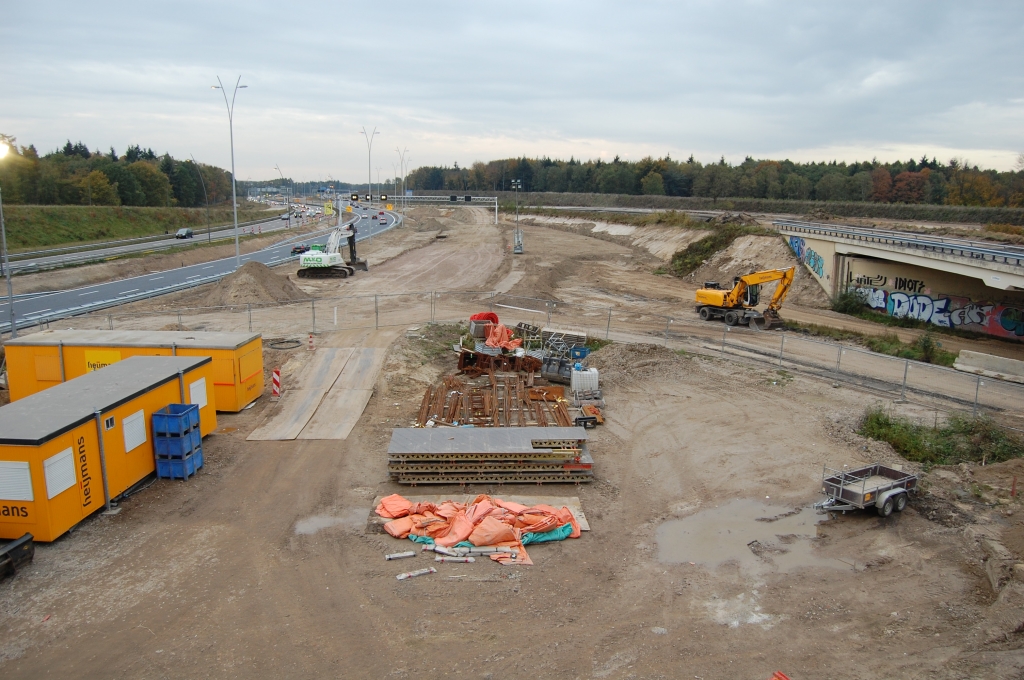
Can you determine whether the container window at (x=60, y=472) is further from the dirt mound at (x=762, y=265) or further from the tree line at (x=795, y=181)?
the tree line at (x=795, y=181)

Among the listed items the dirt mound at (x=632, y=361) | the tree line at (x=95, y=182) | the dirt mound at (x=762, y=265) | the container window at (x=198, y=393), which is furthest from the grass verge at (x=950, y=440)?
the tree line at (x=95, y=182)

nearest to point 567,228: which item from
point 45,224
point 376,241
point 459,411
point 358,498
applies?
point 376,241

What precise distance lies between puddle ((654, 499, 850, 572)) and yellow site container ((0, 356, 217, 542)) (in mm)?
11452

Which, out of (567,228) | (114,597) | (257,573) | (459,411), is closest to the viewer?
(114,597)

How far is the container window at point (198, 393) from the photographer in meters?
17.4

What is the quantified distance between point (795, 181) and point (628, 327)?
286ft

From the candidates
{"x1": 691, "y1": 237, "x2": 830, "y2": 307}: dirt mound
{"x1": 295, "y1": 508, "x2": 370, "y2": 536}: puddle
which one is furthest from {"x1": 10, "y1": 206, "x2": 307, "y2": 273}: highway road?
{"x1": 691, "y1": 237, "x2": 830, "y2": 307}: dirt mound

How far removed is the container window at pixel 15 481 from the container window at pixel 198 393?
16.5ft

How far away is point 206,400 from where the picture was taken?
18.1 meters

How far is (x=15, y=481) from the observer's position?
12.4 metres

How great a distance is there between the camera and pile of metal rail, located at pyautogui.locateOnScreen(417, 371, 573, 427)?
20266 millimetres

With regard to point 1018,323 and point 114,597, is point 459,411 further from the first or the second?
point 1018,323

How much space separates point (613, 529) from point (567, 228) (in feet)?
245

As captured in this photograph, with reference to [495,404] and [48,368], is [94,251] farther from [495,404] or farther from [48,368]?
[495,404]
